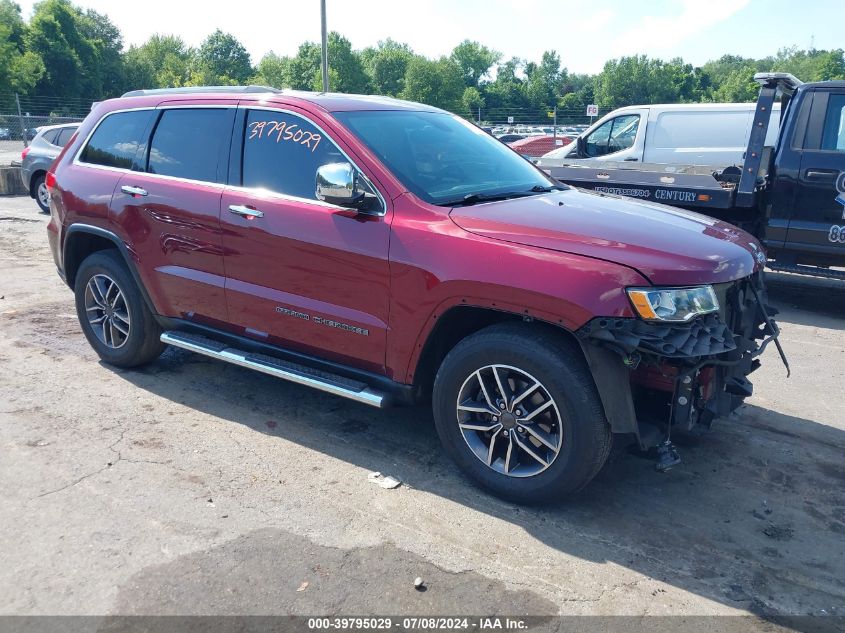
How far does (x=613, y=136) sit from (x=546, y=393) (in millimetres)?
9562

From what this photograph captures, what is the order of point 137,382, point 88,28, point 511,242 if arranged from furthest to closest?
point 88,28
point 137,382
point 511,242

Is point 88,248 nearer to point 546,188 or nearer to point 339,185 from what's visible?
point 339,185

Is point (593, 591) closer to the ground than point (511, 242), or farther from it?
closer to the ground

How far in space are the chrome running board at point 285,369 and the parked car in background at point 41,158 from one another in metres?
9.94

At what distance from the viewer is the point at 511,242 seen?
3.43m

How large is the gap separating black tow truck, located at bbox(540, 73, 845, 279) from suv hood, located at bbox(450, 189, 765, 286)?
383 cm

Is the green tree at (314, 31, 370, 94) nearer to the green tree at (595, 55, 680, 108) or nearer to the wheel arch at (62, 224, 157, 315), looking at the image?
the green tree at (595, 55, 680, 108)

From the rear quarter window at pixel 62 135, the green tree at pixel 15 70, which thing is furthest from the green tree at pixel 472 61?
the rear quarter window at pixel 62 135

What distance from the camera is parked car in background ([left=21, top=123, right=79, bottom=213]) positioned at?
1309 cm

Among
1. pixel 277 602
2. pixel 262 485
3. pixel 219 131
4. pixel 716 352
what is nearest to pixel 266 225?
pixel 219 131

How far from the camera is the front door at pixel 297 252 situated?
153 inches

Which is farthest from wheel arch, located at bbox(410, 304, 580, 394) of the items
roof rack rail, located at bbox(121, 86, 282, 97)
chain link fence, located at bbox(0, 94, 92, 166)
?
chain link fence, located at bbox(0, 94, 92, 166)

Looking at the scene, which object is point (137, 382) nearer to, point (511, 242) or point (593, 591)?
point (511, 242)

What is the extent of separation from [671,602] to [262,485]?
2.07 metres
